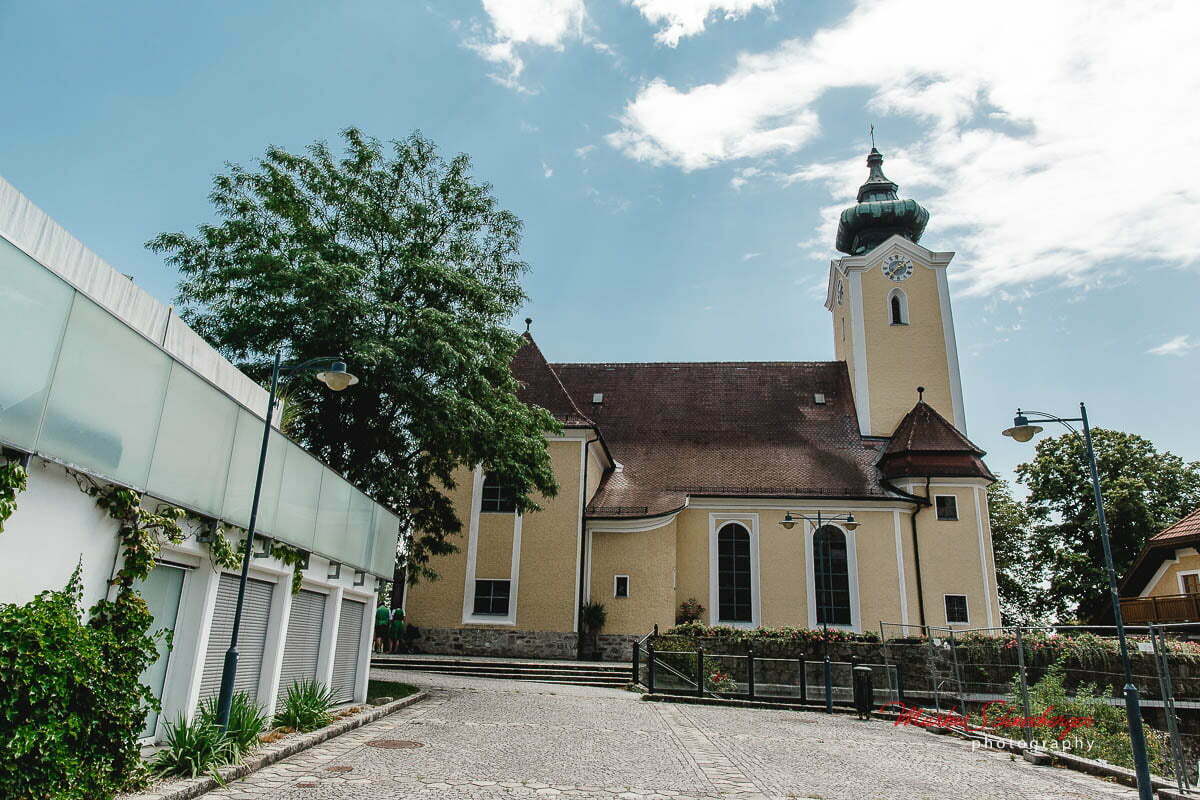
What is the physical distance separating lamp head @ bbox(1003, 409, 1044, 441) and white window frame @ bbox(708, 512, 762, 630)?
57.5 ft

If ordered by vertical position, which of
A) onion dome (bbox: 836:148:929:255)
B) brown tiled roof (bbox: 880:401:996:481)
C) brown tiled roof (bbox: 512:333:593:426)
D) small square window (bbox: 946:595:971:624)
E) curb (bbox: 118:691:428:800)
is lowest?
curb (bbox: 118:691:428:800)

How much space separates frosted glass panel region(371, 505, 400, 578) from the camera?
14195 millimetres

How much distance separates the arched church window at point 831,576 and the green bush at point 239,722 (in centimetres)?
2075

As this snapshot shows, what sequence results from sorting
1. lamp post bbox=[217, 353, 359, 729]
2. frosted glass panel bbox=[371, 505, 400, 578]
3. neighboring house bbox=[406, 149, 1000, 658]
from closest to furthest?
lamp post bbox=[217, 353, 359, 729] < frosted glass panel bbox=[371, 505, 400, 578] < neighboring house bbox=[406, 149, 1000, 658]

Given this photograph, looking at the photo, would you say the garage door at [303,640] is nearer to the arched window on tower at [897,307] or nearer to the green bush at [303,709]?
the green bush at [303,709]

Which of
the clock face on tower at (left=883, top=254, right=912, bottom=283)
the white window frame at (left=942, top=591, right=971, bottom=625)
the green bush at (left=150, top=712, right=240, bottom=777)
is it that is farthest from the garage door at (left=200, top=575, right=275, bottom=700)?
the clock face on tower at (left=883, top=254, right=912, bottom=283)

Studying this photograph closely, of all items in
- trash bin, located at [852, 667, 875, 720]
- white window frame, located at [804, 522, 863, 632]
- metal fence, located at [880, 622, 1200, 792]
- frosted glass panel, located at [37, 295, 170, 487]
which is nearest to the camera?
frosted glass panel, located at [37, 295, 170, 487]

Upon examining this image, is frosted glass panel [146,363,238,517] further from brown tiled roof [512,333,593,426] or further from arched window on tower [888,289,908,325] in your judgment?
arched window on tower [888,289,908,325]

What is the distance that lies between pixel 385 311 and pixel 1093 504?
117 feet

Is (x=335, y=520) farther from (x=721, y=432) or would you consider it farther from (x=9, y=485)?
(x=721, y=432)

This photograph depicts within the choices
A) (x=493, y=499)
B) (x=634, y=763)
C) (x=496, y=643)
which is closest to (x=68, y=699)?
(x=634, y=763)

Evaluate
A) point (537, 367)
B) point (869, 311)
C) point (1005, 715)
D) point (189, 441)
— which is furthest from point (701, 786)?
point (869, 311)

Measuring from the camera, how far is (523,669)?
2077 cm

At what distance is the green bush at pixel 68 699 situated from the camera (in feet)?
17.0
